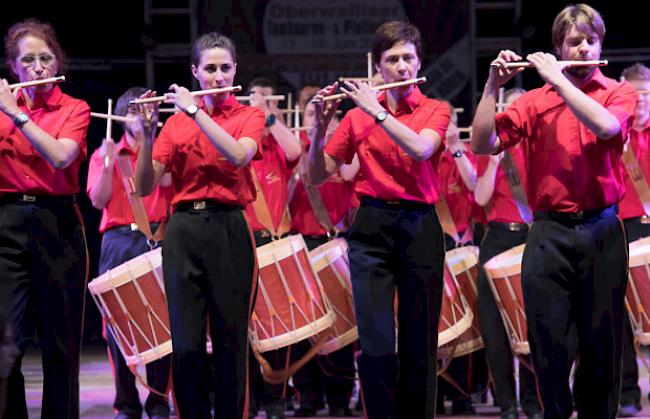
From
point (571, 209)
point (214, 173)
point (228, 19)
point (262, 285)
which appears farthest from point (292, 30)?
point (571, 209)

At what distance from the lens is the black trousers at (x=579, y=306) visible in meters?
4.39

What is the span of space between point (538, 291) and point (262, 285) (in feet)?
6.46

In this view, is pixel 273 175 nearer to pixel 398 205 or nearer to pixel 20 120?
pixel 398 205

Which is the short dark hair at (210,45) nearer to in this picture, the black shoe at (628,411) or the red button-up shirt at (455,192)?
the red button-up shirt at (455,192)

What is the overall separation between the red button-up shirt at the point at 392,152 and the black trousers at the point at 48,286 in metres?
1.14

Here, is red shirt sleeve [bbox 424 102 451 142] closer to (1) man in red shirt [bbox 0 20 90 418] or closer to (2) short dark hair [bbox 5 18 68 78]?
(1) man in red shirt [bbox 0 20 90 418]

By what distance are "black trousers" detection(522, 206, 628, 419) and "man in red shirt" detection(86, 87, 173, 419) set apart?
2581 mm

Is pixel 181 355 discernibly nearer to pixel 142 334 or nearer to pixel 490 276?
pixel 142 334

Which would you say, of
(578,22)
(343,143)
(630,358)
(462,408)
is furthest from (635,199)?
(578,22)

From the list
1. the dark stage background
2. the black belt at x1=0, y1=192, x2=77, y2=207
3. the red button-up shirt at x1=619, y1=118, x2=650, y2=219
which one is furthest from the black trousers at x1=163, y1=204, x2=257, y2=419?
the dark stage background

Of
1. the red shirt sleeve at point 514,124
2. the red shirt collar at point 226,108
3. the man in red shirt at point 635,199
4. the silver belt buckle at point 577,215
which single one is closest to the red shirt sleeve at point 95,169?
the red shirt collar at point 226,108

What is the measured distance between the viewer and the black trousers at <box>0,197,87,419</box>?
474 cm

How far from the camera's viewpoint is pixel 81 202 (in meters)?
10.1

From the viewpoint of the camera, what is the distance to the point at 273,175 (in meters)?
6.87
